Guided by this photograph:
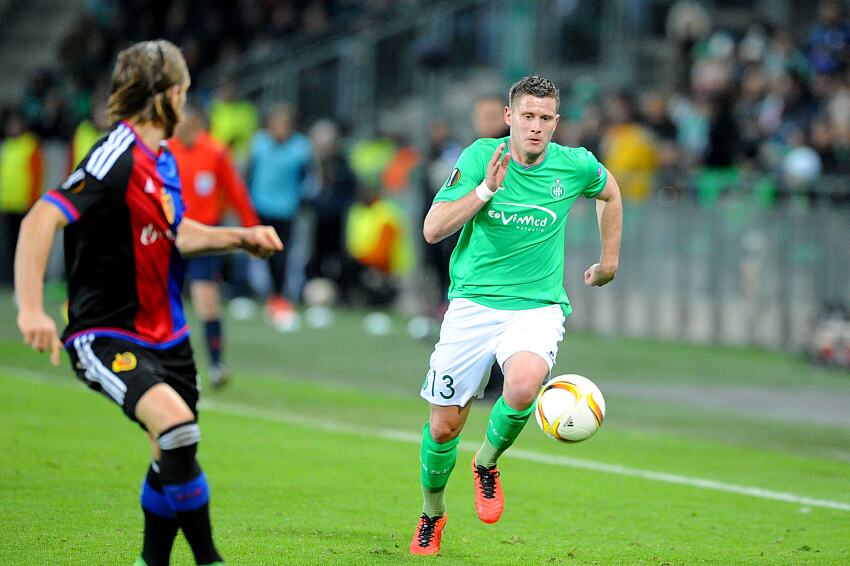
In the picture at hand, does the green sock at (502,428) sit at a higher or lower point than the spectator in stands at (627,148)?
lower

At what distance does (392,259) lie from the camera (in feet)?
66.0

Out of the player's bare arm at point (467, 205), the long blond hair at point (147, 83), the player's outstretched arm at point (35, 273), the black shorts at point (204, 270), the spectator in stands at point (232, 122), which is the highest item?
the spectator in stands at point (232, 122)

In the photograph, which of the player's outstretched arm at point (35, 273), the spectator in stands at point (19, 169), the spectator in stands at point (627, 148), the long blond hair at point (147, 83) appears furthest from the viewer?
the spectator in stands at point (19, 169)

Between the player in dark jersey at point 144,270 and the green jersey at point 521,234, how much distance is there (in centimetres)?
163

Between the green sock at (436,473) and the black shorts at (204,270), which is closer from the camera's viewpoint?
the green sock at (436,473)

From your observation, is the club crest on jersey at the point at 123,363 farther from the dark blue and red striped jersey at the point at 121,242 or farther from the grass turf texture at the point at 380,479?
the grass turf texture at the point at 380,479

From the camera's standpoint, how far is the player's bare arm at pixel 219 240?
5668 mm

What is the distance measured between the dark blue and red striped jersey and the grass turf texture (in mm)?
1311

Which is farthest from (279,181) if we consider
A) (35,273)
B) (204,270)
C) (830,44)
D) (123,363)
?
(35,273)

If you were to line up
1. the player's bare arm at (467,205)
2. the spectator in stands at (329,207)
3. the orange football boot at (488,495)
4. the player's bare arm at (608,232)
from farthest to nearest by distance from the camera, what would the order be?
1. the spectator in stands at (329,207)
2. the player's bare arm at (608,232)
3. the orange football boot at (488,495)
4. the player's bare arm at (467,205)

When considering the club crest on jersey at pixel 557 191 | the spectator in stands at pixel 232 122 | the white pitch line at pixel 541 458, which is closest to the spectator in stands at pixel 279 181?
the spectator in stands at pixel 232 122

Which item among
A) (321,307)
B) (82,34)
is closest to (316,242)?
(321,307)

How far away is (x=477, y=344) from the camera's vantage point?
22.8 ft

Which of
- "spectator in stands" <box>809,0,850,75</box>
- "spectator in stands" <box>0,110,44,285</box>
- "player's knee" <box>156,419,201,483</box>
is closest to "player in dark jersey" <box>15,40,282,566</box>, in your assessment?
"player's knee" <box>156,419,201,483</box>
